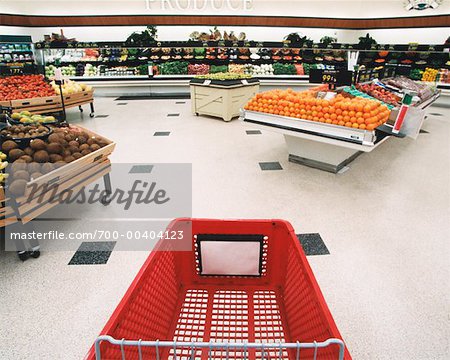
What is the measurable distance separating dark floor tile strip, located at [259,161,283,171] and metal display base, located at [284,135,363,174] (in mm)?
223

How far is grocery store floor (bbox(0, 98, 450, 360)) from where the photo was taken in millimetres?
1562

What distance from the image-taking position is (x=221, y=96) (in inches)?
233

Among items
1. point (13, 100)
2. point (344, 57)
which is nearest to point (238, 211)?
point (13, 100)

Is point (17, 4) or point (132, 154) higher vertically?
point (17, 4)

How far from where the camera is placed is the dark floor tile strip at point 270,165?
146 inches

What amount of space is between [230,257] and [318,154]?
2574mm

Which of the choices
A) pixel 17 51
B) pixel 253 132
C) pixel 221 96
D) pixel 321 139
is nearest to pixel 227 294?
pixel 321 139

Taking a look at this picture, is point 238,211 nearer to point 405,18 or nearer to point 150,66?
point 150,66

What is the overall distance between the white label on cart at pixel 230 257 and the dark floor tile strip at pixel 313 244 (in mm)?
917

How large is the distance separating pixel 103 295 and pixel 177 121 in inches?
182

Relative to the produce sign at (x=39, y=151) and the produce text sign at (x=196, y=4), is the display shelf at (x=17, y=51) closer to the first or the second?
the produce text sign at (x=196, y=4)

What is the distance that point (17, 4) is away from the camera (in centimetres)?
945

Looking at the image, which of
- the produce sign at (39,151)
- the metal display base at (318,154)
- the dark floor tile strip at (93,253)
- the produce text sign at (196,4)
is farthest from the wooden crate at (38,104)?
the produce text sign at (196,4)

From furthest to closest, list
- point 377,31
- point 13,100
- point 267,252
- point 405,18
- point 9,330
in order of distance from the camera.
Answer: point 377,31, point 405,18, point 13,100, point 9,330, point 267,252
